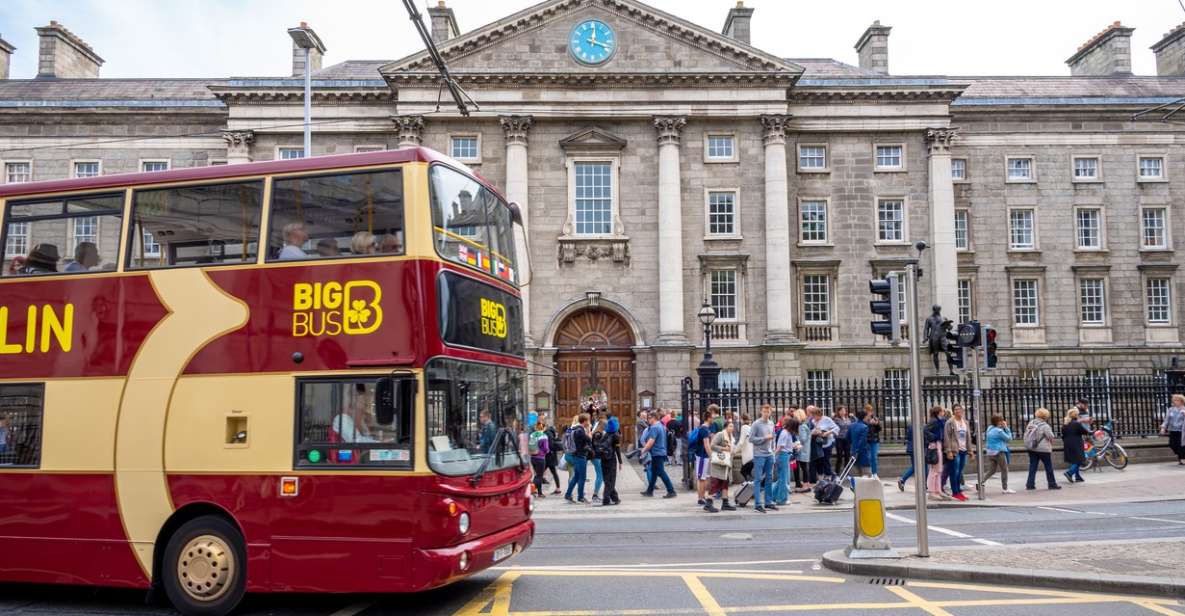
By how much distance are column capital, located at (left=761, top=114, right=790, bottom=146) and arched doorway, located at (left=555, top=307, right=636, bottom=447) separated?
8.95 metres

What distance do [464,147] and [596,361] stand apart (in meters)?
9.72

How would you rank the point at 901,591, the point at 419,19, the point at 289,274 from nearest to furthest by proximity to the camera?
the point at 289,274 < the point at 901,591 < the point at 419,19

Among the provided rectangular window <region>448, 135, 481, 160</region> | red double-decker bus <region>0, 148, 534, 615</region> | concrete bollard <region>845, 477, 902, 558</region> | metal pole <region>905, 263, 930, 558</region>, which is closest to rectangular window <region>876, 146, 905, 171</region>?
rectangular window <region>448, 135, 481, 160</region>

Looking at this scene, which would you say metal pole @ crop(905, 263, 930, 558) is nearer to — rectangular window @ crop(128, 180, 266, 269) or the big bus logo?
the big bus logo

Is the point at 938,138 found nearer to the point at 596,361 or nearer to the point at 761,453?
the point at 596,361

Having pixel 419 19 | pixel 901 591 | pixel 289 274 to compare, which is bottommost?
pixel 901 591

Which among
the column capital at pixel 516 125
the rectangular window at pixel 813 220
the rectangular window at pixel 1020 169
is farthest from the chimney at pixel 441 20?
the rectangular window at pixel 1020 169

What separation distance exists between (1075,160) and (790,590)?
119 feet

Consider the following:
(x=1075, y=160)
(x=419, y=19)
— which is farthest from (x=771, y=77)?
(x=419, y=19)

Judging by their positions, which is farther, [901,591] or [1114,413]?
[1114,413]

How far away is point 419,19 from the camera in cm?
1324

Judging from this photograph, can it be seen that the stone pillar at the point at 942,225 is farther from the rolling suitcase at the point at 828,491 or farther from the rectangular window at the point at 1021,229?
the rolling suitcase at the point at 828,491

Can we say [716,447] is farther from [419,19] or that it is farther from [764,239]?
[764,239]

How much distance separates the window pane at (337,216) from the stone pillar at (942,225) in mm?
31172
